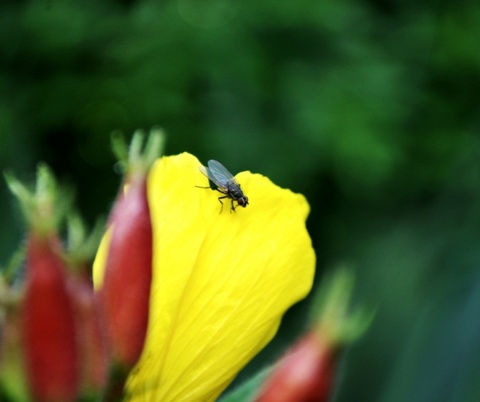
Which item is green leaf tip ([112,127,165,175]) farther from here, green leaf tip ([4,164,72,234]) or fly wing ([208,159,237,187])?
fly wing ([208,159,237,187])

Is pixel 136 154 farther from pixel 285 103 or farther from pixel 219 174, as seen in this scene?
pixel 285 103

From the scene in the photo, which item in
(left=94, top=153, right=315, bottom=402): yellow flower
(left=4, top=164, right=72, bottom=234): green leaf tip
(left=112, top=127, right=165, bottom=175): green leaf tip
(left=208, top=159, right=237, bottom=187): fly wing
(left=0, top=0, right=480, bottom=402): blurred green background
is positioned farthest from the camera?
(left=0, top=0, right=480, bottom=402): blurred green background

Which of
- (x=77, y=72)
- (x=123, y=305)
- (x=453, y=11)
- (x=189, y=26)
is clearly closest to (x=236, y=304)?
(x=123, y=305)

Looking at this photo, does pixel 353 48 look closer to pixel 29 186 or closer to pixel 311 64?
Answer: pixel 311 64

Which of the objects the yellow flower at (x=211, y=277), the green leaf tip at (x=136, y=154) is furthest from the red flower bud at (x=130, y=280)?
the yellow flower at (x=211, y=277)

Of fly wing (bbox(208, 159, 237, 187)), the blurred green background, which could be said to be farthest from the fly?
the blurred green background

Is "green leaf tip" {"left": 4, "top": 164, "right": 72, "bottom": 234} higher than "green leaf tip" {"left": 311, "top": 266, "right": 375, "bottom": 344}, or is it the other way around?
"green leaf tip" {"left": 4, "top": 164, "right": 72, "bottom": 234}
